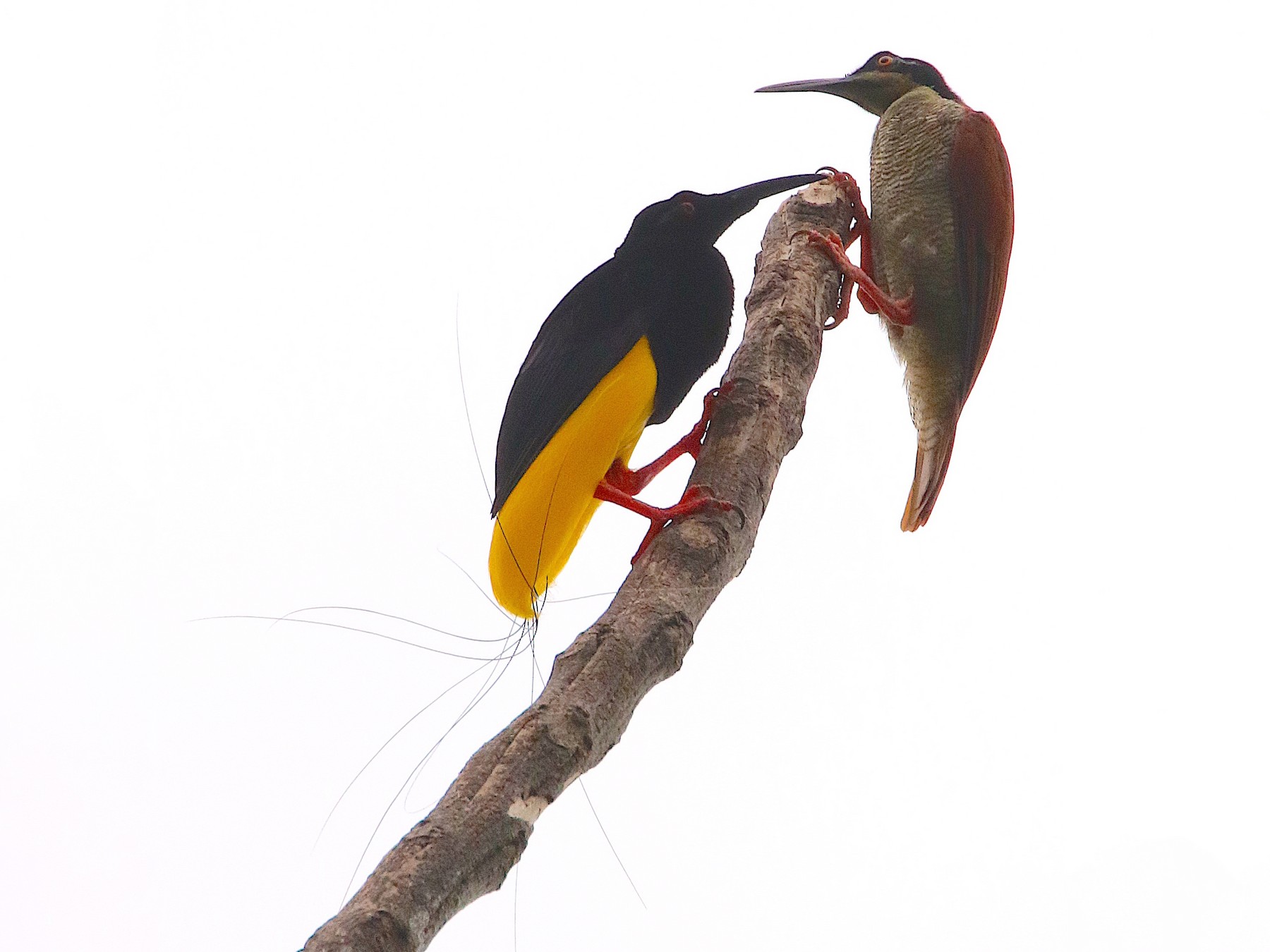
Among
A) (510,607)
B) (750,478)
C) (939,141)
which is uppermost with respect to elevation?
(939,141)

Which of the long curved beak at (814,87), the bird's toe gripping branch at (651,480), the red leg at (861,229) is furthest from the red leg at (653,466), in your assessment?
the long curved beak at (814,87)

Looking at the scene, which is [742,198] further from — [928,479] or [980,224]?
[928,479]

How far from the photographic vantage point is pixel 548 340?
2354 mm

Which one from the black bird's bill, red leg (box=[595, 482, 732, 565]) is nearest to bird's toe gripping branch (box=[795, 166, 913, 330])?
the black bird's bill

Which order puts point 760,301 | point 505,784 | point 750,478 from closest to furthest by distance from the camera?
point 505,784
point 750,478
point 760,301

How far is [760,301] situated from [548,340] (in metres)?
0.47

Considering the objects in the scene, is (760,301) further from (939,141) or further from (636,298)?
(939,141)

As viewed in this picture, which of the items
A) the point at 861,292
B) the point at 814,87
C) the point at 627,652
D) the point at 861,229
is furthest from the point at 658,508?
the point at 814,87

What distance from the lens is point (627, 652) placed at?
1.62 m

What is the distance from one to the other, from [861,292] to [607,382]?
75 centimetres

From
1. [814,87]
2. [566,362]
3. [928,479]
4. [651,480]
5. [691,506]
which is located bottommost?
[691,506]

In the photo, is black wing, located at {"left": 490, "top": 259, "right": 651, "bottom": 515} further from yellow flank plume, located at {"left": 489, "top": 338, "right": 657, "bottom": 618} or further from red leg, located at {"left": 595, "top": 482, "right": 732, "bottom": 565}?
red leg, located at {"left": 595, "top": 482, "right": 732, "bottom": 565}

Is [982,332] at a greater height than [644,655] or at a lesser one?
greater

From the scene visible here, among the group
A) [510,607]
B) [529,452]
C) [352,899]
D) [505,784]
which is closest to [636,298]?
[529,452]
